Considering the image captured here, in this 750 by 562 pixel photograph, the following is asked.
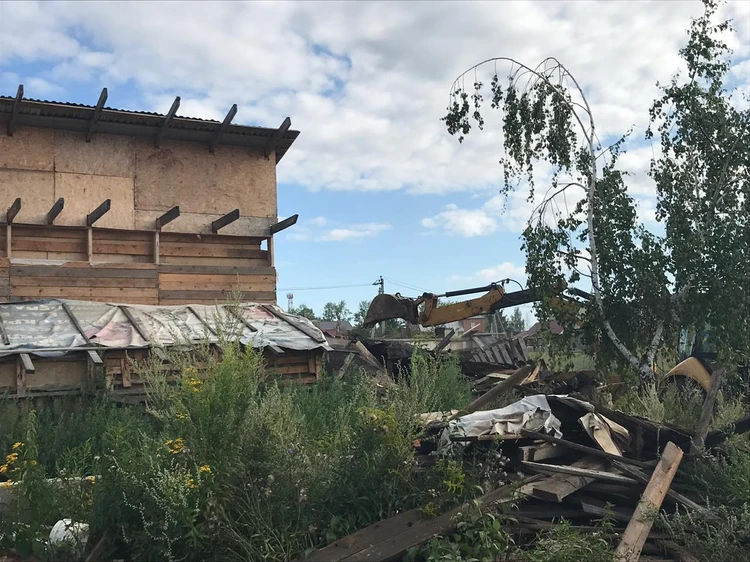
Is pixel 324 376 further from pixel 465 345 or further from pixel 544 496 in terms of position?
pixel 465 345

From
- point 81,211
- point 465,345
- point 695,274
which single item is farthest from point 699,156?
point 465,345

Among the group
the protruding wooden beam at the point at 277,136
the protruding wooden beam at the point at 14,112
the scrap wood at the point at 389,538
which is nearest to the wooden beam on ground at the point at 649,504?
the scrap wood at the point at 389,538

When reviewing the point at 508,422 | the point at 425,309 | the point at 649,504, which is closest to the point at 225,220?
the point at 425,309

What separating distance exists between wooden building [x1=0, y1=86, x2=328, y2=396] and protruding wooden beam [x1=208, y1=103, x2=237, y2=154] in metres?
0.03

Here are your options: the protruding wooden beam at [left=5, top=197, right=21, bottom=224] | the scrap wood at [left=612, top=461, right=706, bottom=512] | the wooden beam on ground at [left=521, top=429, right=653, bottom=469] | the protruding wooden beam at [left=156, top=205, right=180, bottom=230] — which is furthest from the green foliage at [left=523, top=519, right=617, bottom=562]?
the protruding wooden beam at [left=5, top=197, right=21, bottom=224]

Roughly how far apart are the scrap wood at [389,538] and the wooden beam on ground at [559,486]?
2.84 ft

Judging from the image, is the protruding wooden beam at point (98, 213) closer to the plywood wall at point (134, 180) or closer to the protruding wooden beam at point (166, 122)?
the plywood wall at point (134, 180)

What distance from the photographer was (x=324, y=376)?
12.3m

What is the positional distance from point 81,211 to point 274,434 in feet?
29.8

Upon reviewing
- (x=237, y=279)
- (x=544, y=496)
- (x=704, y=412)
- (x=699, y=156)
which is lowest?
(x=544, y=496)

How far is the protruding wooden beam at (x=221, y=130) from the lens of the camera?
1374 cm

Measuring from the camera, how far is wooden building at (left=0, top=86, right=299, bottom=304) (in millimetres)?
12422

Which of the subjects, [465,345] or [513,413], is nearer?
[513,413]

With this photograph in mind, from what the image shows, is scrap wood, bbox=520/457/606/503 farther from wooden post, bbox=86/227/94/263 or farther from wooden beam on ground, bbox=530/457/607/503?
wooden post, bbox=86/227/94/263
